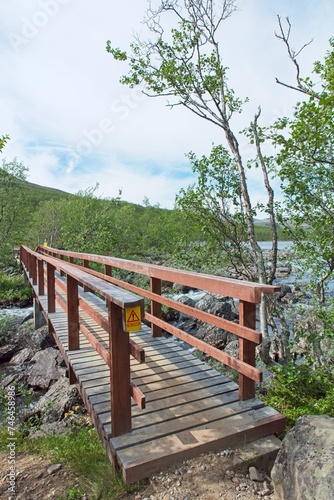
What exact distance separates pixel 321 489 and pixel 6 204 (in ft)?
64.4

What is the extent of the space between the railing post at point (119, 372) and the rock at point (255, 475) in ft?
3.01

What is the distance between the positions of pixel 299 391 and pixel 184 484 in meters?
1.82

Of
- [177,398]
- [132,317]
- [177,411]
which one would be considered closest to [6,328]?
[177,398]

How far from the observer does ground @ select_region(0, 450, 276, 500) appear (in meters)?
2.00

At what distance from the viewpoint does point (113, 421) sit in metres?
2.46

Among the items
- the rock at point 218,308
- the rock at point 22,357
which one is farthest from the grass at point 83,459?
the rock at point 218,308

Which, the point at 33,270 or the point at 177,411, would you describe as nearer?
the point at 177,411

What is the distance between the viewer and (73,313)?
4160 millimetres

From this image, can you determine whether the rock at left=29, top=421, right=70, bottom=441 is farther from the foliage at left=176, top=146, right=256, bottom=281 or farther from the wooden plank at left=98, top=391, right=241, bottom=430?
the foliage at left=176, top=146, right=256, bottom=281

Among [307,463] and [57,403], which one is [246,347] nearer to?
[307,463]

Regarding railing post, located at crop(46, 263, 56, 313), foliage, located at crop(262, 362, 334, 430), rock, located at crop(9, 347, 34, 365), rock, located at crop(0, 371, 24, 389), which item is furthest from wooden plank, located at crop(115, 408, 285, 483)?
rock, located at crop(9, 347, 34, 365)

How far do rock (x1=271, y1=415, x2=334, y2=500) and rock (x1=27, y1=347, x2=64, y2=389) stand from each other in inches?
213

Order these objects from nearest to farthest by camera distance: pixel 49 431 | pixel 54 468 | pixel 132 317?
pixel 132 317
pixel 54 468
pixel 49 431

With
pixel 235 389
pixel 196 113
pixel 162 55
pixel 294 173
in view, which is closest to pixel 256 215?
pixel 294 173
